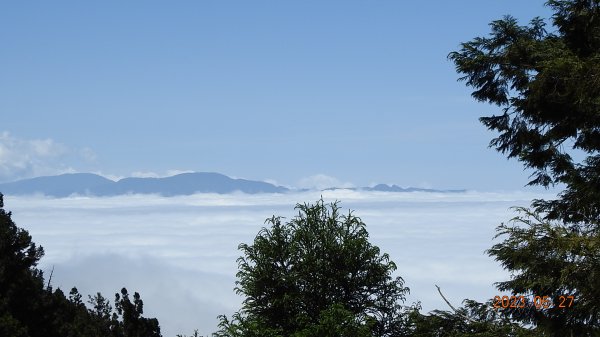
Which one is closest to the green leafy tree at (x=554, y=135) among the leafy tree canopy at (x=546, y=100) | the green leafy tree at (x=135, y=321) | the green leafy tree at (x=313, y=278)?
the leafy tree canopy at (x=546, y=100)

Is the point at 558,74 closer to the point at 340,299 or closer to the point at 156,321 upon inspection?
the point at 340,299

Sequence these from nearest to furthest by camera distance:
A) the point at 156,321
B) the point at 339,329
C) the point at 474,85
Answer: the point at 474,85
the point at 339,329
the point at 156,321

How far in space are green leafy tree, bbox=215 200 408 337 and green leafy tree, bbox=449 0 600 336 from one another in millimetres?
11090

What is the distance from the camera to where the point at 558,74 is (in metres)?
14.6

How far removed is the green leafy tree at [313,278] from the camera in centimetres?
2964

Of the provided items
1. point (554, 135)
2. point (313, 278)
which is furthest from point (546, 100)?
point (313, 278)

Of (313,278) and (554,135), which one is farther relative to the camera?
(313,278)

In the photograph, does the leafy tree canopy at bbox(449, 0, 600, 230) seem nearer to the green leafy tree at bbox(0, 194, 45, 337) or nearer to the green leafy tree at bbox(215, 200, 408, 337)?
the green leafy tree at bbox(215, 200, 408, 337)

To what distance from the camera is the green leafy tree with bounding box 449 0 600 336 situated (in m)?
11.3

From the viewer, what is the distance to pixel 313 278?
29.9 metres

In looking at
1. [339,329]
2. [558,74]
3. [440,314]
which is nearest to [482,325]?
[440,314]

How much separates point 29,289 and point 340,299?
1609 centimetres

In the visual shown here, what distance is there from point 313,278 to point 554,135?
14.2 m

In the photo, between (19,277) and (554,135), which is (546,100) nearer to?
(554,135)
